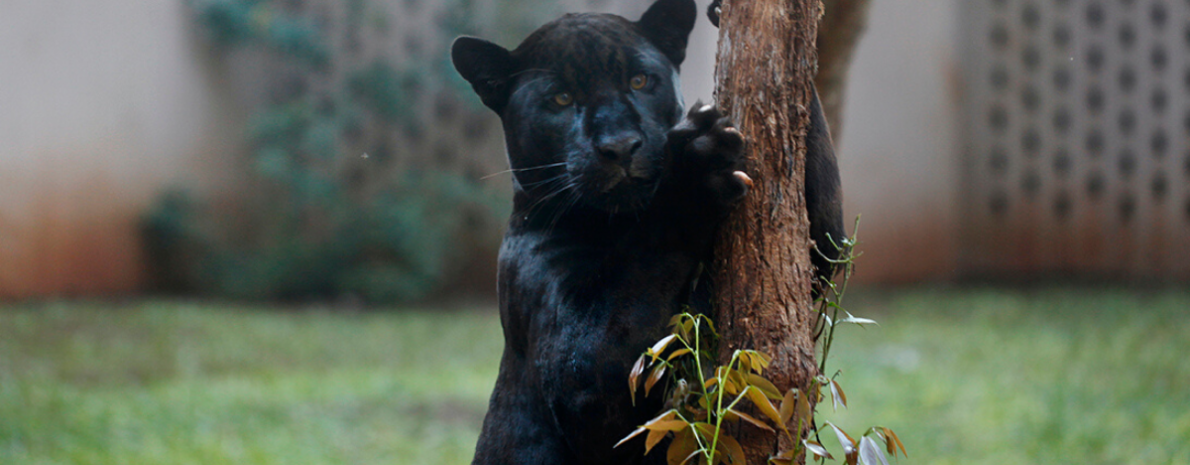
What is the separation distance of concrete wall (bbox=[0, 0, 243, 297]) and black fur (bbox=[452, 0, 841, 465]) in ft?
17.2

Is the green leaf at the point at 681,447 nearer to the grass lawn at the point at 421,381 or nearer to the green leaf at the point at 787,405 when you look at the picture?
the green leaf at the point at 787,405

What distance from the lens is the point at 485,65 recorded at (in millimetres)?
1498

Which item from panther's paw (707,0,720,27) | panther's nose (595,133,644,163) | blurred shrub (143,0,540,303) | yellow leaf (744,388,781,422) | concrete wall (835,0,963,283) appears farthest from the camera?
concrete wall (835,0,963,283)

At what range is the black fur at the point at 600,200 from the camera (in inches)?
52.7

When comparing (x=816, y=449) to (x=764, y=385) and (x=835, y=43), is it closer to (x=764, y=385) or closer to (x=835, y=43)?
(x=764, y=385)

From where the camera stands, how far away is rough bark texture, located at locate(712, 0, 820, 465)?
1219mm

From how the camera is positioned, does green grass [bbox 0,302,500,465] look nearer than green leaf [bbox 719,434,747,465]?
No

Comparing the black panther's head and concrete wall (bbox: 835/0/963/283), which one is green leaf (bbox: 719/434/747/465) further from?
concrete wall (bbox: 835/0/963/283)

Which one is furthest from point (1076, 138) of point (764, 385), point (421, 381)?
point (764, 385)

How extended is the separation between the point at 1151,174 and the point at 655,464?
22.3ft

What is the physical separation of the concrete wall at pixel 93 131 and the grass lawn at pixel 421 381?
1.70 ft

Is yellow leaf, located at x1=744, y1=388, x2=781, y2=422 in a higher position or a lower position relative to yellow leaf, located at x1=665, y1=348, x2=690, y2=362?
lower

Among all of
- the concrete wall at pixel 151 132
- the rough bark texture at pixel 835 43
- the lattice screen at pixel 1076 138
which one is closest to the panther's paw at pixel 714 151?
the rough bark texture at pixel 835 43

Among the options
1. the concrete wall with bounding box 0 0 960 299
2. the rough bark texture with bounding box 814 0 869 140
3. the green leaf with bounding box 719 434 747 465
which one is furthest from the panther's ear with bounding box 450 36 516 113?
the concrete wall with bounding box 0 0 960 299
